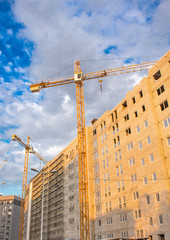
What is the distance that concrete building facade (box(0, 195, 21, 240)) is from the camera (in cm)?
17298

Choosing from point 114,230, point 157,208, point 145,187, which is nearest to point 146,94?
point 145,187

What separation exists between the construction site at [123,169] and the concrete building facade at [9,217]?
97.6 meters

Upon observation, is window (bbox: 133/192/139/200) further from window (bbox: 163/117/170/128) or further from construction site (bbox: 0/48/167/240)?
window (bbox: 163/117/170/128)

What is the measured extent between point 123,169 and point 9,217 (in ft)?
491

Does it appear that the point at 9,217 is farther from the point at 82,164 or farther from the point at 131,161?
→ the point at 131,161

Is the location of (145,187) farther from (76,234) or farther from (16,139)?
(16,139)

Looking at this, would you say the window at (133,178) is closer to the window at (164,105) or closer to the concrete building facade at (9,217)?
the window at (164,105)

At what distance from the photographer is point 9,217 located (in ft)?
587

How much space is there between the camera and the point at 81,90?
86.4m

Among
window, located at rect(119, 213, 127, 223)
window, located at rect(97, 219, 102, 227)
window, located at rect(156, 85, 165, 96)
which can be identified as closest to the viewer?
window, located at rect(156, 85, 165, 96)

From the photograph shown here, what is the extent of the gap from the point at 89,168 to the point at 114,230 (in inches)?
813

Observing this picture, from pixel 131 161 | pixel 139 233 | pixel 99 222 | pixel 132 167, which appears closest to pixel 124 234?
pixel 139 233

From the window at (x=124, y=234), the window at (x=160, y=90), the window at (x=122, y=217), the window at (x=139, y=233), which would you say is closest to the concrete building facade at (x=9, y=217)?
the window at (x=122, y=217)

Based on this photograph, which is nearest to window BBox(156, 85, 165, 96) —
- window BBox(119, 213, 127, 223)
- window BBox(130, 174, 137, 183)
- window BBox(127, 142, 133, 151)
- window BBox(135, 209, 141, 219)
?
window BBox(127, 142, 133, 151)
